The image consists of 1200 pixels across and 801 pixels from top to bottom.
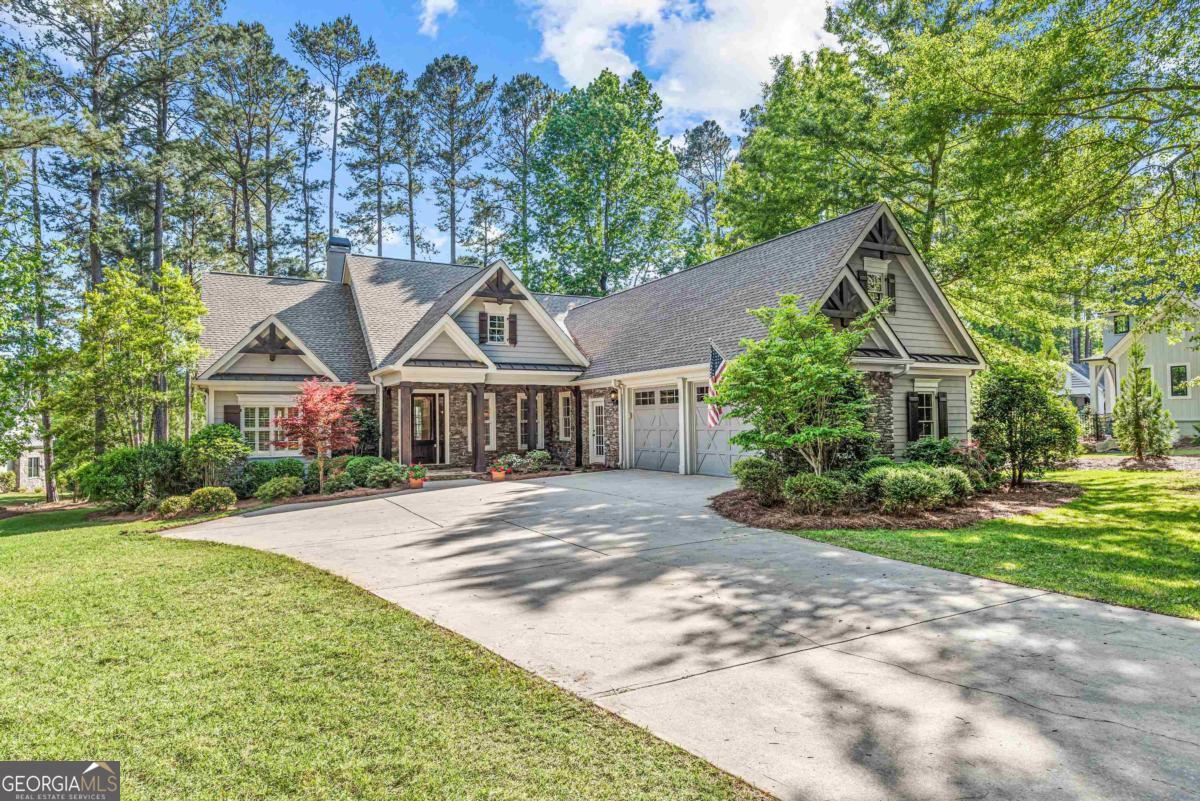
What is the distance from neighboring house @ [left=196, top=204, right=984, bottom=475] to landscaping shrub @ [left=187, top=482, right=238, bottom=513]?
3.90 meters

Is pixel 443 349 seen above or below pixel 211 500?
above

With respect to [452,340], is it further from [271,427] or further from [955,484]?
[955,484]

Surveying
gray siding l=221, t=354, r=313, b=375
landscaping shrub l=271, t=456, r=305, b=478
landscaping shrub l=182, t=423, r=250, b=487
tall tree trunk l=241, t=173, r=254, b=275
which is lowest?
landscaping shrub l=271, t=456, r=305, b=478

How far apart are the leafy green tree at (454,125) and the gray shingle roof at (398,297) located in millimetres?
12740

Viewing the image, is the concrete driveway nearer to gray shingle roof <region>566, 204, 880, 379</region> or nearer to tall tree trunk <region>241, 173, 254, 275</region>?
gray shingle roof <region>566, 204, 880, 379</region>

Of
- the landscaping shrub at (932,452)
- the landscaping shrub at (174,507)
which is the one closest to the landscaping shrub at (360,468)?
the landscaping shrub at (174,507)

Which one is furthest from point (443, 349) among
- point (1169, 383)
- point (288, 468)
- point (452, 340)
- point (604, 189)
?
point (1169, 383)

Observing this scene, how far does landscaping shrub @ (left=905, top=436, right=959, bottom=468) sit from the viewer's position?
12852mm

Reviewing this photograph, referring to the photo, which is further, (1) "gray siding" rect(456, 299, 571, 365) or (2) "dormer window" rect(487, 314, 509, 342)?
(2) "dormer window" rect(487, 314, 509, 342)

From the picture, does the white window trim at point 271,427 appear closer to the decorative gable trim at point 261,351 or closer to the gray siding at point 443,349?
the decorative gable trim at point 261,351

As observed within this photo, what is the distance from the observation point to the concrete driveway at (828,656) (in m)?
3.00

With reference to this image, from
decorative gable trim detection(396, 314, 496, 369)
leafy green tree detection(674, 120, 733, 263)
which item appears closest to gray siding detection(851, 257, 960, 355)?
decorative gable trim detection(396, 314, 496, 369)

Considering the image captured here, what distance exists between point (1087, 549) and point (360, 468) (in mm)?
13697

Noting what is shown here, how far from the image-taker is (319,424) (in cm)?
1375
